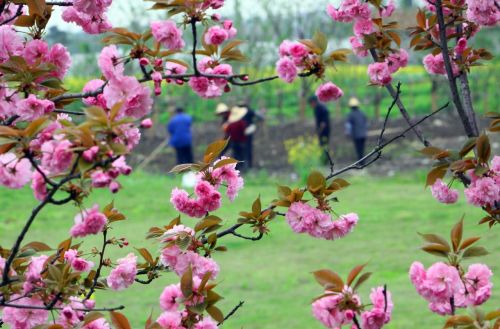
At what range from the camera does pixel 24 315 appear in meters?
2.65

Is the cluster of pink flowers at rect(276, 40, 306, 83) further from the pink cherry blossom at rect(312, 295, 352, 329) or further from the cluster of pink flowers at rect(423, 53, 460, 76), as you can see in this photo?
the pink cherry blossom at rect(312, 295, 352, 329)

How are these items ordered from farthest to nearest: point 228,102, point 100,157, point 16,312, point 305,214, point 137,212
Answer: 1. point 228,102
2. point 137,212
3. point 305,214
4. point 16,312
5. point 100,157

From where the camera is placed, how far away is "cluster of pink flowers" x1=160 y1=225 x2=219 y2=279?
2850 mm

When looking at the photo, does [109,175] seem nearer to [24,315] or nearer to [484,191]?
[24,315]

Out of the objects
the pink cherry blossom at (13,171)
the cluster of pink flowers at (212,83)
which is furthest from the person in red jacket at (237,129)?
the pink cherry blossom at (13,171)

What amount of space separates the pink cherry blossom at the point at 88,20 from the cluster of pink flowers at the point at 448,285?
1.13m

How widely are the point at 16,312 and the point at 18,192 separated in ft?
45.9

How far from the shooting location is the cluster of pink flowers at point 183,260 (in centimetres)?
285

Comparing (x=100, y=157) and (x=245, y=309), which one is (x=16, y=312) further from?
(x=245, y=309)

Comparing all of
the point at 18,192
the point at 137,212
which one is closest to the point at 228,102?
the point at 18,192

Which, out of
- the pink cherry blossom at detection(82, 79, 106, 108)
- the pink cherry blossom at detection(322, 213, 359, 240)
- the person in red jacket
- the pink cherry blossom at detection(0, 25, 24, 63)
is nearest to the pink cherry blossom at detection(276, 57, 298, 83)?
the pink cherry blossom at detection(322, 213, 359, 240)

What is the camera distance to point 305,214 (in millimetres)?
2875

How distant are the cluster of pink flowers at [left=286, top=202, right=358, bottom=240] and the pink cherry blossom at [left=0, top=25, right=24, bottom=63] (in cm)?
84

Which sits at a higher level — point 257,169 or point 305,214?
point 305,214
